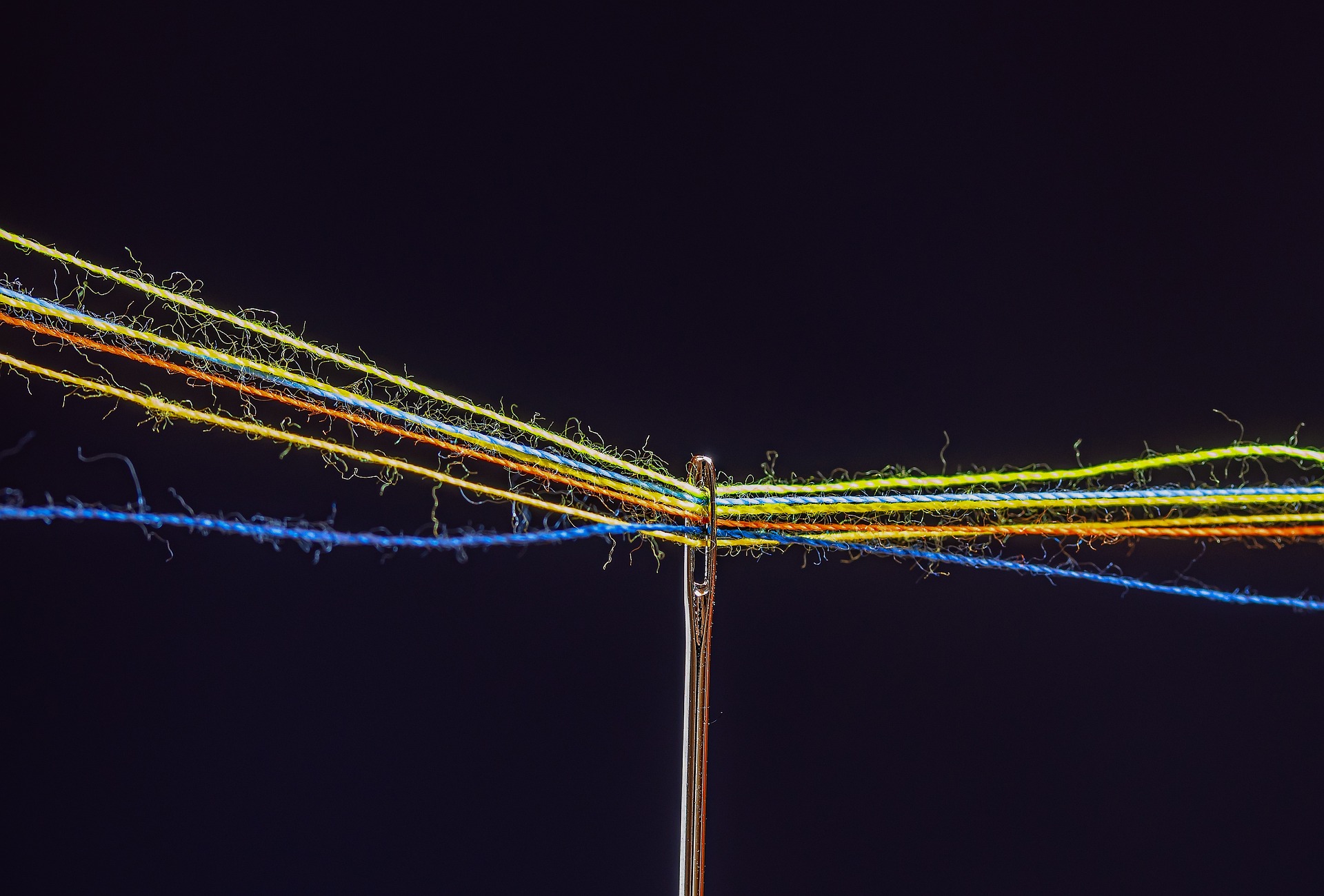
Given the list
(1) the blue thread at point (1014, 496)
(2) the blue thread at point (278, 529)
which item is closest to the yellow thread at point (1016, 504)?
(1) the blue thread at point (1014, 496)

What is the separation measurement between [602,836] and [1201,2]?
4.10ft

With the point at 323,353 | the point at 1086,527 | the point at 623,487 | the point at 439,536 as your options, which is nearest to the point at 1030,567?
the point at 1086,527

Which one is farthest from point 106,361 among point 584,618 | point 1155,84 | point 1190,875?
point 1190,875

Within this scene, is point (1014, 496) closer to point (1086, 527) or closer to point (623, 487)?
point (1086, 527)

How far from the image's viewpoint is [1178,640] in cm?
94

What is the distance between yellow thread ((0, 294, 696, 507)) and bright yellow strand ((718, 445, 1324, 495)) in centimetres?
8

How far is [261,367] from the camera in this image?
565 millimetres

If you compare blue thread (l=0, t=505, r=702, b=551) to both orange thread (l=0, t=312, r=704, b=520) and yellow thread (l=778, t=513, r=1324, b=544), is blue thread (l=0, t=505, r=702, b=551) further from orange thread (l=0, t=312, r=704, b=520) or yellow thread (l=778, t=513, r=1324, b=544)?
yellow thread (l=778, t=513, r=1324, b=544)

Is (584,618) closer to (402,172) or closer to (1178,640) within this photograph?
(402,172)

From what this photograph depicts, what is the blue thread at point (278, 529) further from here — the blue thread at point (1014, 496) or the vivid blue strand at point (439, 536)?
the blue thread at point (1014, 496)

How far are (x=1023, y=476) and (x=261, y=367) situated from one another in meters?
0.58

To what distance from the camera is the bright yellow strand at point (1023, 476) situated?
635 millimetres

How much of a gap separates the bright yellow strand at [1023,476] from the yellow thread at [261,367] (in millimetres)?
80

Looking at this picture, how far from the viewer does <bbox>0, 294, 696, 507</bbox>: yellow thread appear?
0.51 meters
